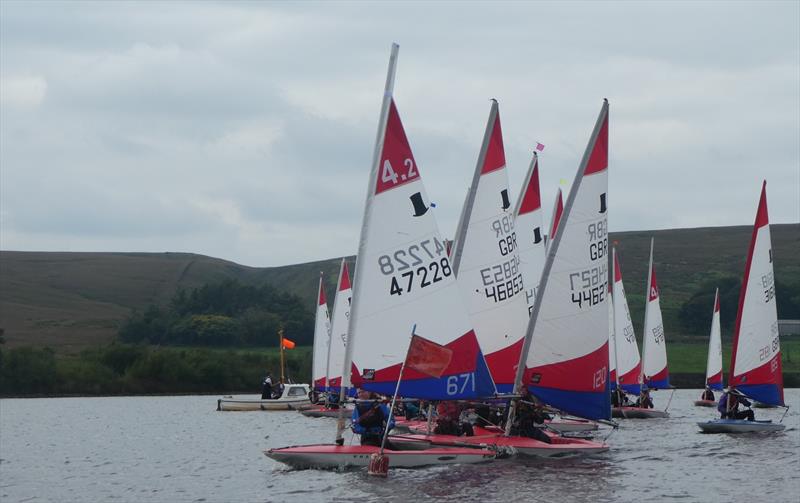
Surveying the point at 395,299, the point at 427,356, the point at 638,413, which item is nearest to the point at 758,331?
the point at 638,413

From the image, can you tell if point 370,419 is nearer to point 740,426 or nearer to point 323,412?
point 740,426

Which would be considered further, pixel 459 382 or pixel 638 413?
pixel 638 413

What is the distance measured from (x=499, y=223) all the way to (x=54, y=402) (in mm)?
49952

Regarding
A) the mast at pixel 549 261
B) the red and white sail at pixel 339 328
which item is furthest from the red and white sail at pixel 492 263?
the red and white sail at pixel 339 328

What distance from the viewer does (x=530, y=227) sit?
39.1m

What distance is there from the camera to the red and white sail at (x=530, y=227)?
127 feet

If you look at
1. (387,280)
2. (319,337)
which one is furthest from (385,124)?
(319,337)

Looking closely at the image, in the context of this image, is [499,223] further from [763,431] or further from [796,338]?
[796,338]

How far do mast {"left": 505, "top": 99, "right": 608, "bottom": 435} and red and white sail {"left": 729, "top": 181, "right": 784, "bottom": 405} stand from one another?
32.8 ft

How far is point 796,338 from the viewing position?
113 metres

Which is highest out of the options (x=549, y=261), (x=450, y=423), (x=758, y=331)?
(x=549, y=261)

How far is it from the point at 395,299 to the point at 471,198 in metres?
6.89

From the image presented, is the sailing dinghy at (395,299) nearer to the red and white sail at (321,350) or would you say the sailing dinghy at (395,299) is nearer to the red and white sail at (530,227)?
the red and white sail at (530,227)

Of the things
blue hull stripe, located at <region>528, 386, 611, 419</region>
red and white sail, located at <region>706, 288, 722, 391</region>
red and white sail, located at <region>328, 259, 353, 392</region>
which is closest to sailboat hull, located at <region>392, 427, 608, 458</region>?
blue hull stripe, located at <region>528, 386, 611, 419</region>
